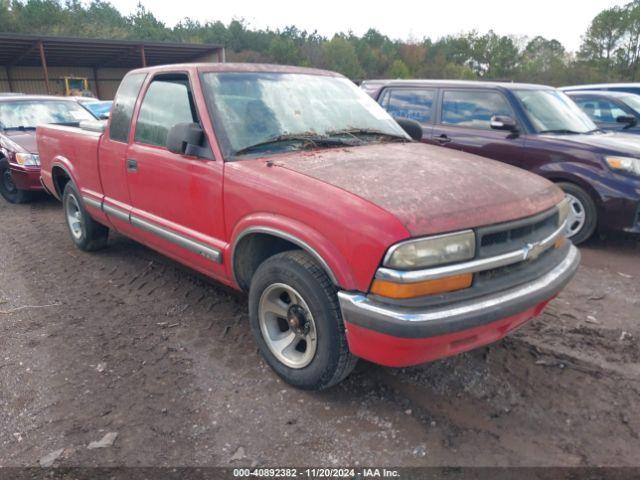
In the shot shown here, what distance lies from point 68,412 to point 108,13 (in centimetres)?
9756

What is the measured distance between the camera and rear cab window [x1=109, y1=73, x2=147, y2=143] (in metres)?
4.07

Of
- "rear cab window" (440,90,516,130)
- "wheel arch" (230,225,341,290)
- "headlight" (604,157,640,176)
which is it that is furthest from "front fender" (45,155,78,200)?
"headlight" (604,157,640,176)

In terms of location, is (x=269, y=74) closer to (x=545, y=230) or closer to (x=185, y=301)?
(x=185, y=301)

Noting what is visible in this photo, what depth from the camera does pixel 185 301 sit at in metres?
4.08

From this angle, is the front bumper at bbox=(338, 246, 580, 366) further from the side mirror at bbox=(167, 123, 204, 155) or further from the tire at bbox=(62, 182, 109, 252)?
the tire at bbox=(62, 182, 109, 252)

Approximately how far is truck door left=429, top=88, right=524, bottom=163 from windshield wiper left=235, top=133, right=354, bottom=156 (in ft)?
10.6

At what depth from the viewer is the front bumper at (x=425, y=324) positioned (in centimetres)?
222

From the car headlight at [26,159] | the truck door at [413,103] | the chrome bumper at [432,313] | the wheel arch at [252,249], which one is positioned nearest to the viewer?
the chrome bumper at [432,313]

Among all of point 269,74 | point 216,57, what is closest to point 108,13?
point 216,57

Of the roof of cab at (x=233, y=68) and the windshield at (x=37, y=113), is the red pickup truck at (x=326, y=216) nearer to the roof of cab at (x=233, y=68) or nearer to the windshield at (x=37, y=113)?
the roof of cab at (x=233, y=68)

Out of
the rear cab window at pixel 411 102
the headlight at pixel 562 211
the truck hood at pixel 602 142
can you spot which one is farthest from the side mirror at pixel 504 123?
the headlight at pixel 562 211

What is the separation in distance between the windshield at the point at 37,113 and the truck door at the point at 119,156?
13.7 ft

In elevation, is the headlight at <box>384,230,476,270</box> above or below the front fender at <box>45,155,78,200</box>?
above

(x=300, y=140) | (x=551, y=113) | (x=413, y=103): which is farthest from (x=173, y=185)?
(x=551, y=113)
